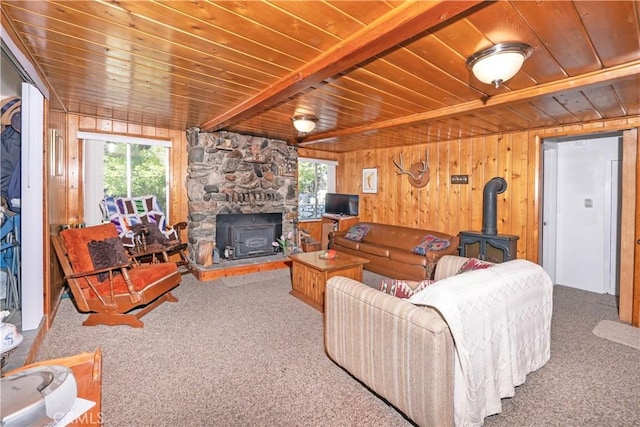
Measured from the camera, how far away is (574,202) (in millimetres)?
4402

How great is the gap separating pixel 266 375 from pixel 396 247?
11.0 ft

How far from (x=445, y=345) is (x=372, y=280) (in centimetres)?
305

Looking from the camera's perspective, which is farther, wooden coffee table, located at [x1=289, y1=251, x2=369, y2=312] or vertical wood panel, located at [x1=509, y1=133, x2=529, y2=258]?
vertical wood panel, located at [x1=509, y1=133, x2=529, y2=258]

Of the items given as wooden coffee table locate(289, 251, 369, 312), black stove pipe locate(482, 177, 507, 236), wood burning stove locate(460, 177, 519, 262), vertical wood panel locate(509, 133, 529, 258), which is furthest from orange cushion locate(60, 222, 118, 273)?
vertical wood panel locate(509, 133, 529, 258)

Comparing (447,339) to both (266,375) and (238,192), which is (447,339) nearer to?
(266,375)

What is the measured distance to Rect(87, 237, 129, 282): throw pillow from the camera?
290cm

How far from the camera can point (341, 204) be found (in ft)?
20.9

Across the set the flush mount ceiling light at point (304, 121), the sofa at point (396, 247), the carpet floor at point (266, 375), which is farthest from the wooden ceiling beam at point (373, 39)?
the sofa at point (396, 247)


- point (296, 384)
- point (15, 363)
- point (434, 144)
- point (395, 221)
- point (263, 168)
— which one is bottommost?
point (296, 384)

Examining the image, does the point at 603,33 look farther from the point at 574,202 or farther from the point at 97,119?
the point at 97,119

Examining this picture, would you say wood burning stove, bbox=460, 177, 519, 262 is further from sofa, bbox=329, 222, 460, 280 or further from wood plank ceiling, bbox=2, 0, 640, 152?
wood plank ceiling, bbox=2, 0, 640, 152

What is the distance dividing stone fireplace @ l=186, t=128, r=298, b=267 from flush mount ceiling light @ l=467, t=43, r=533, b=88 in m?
3.80

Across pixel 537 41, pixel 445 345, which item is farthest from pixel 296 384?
pixel 537 41

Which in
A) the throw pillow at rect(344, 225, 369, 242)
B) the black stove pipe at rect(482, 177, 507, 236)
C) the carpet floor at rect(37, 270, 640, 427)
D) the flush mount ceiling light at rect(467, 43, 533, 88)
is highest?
the flush mount ceiling light at rect(467, 43, 533, 88)
